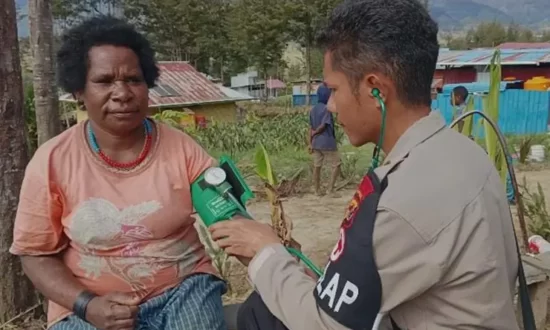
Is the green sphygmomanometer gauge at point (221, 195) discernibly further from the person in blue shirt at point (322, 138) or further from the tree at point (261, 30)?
the tree at point (261, 30)

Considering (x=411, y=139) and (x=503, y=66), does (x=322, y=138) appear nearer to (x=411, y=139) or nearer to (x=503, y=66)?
(x=411, y=139)

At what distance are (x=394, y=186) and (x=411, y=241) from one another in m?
0.12

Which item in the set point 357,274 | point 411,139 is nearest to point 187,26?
point 411,139

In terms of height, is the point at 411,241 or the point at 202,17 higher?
the point at 202,17

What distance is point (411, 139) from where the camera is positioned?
1.44 meters

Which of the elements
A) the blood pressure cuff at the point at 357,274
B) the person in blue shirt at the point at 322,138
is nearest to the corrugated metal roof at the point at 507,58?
the person in blue shirt at the point at 322,138

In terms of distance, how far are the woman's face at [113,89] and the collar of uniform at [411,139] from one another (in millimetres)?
987

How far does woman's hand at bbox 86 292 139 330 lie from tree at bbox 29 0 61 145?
206cm

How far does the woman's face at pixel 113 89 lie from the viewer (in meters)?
2.13

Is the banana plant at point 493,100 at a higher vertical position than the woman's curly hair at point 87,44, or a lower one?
lower

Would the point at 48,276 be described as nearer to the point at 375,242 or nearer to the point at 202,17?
the point at 375,242

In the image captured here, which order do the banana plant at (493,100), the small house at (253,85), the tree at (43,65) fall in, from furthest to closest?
1. the small house at (253,85)
2. the banana plant at (493,100)
3. the tree at (43,65)

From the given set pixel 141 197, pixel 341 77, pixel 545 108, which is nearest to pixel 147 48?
pixel 141 197

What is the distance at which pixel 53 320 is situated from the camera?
215 centimetres
